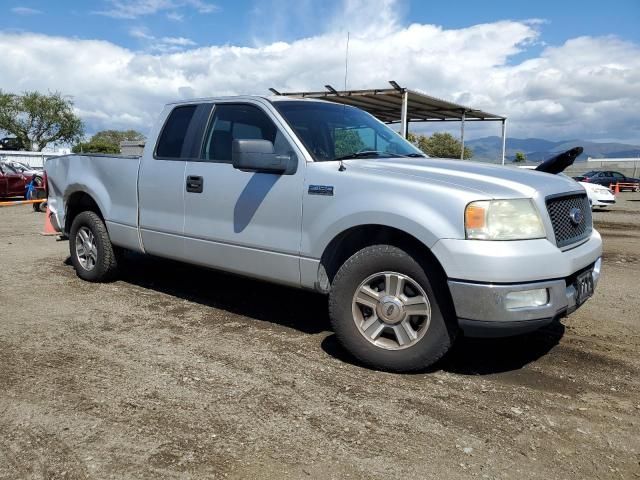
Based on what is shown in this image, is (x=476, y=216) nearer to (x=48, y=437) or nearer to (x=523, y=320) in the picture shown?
(x=523, y=320)

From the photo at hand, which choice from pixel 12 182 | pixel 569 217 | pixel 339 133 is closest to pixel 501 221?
pixel 569 217

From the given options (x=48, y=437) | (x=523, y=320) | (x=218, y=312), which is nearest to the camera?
(x=48, y=437)

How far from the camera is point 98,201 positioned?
5785 mm

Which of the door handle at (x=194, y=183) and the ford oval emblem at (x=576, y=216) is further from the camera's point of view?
the door handle at (x=194, y=183)

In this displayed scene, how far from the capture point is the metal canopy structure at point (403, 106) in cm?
1724

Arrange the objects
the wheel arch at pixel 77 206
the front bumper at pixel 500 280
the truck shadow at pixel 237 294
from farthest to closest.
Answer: the wheel arch at pixel 77 206 < the truck shadow at pixel 237 294 < the front bumper at pixel 500 280

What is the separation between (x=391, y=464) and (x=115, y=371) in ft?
6.44

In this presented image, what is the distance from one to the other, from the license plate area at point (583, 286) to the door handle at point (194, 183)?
9.69 feet

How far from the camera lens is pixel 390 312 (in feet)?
11.9

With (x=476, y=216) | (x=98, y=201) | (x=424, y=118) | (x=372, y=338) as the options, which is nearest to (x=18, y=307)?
(x=98, y=201)

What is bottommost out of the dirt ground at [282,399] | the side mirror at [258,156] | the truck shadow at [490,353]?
the truck shadow at [490,353]

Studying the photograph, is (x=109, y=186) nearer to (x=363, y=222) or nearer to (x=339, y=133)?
(x=339, y=133)

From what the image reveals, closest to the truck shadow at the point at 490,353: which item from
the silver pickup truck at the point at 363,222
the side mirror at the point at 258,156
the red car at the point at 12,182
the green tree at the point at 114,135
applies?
the silver pickup truck at the point at 363,222

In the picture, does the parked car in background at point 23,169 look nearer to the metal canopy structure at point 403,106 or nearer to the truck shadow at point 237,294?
the metal canopy structure at point 403,106
